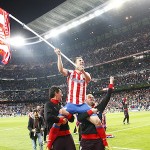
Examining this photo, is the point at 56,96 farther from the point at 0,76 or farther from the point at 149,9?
the point at 0,76

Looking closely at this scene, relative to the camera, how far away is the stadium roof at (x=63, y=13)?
54062 millimetres

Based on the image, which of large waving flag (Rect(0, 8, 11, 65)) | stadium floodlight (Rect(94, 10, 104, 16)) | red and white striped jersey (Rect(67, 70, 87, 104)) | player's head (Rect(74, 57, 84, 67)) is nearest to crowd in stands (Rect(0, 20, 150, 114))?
stadium floodlight (Rect(94, 10, 104, 16))

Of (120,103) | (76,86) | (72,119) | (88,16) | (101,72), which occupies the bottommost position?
(72,119)

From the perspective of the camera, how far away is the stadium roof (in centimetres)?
5406

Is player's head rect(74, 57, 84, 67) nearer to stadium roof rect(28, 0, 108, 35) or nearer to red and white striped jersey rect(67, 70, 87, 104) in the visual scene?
red and white striped jersey rect(67, 70, 87, 104)

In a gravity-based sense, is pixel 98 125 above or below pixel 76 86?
below

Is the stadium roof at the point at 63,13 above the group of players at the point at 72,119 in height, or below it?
above

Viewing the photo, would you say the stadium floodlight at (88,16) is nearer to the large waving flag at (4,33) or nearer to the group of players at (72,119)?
the large waving flag at (4,33)

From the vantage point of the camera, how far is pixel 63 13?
5916 cm

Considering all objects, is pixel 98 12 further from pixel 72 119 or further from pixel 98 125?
pixel 98 125

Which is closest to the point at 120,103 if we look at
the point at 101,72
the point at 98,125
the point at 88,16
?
the point at 101,72

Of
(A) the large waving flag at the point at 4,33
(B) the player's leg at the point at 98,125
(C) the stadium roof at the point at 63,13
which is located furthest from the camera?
(C) the stadium roof at the point at 63,13

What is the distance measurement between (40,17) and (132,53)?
22.3 meters

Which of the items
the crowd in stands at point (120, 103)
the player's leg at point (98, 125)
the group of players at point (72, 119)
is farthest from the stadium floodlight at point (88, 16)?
the player's leg at point (98, 125)
